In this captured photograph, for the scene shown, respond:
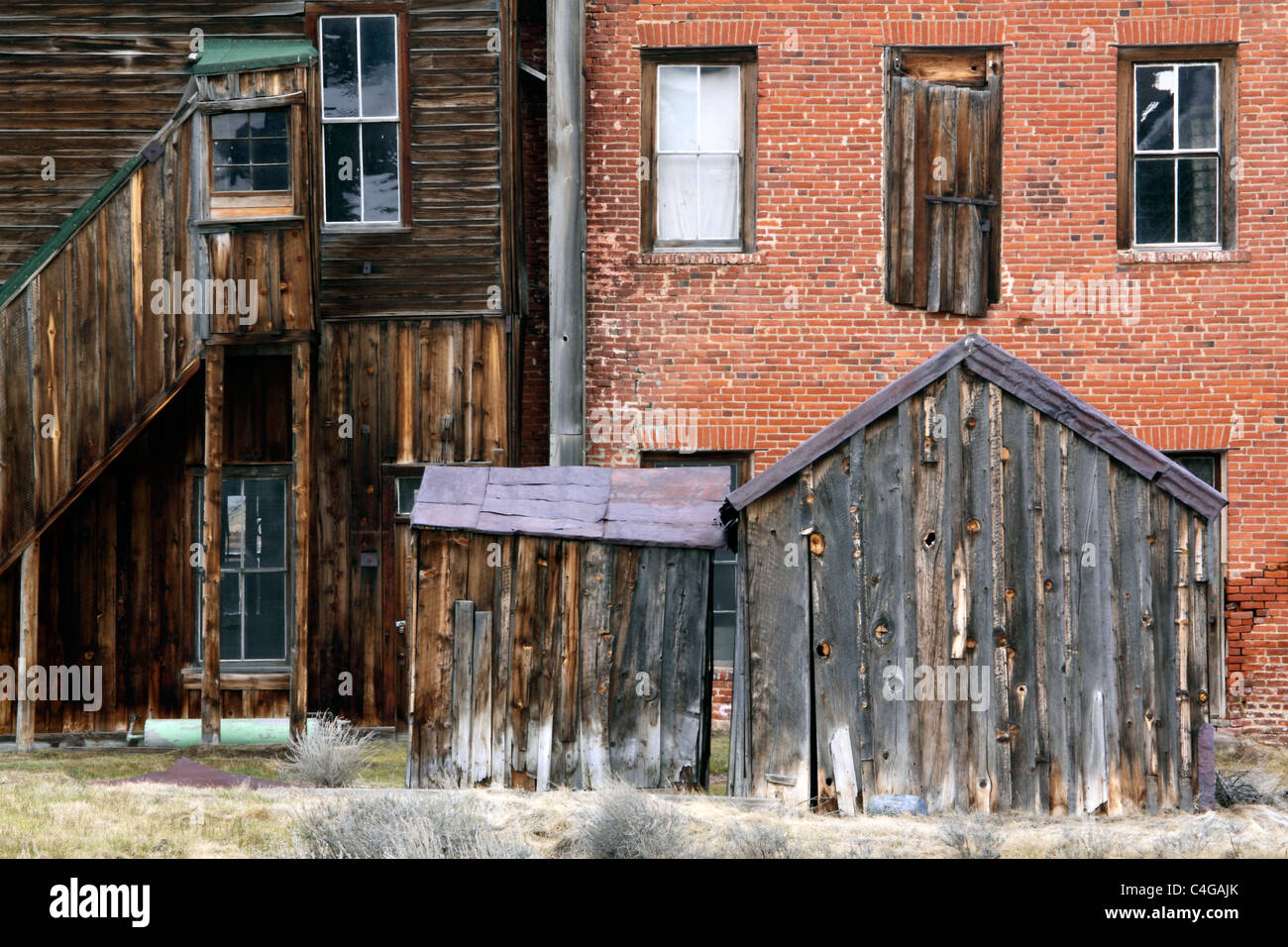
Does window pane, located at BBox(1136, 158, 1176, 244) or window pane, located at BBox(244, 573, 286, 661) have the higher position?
window pane, located at BBox(1136, 158, 1176, 244)

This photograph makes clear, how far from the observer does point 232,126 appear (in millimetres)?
13492

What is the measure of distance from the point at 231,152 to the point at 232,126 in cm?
22

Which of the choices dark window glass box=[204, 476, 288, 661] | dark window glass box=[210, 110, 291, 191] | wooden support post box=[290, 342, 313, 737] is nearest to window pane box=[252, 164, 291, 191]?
dark window glass box=[210, 110, 291, 191]

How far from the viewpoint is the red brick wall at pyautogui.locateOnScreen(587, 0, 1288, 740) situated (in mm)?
14555

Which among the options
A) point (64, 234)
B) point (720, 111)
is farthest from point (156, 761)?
point (720, 111)

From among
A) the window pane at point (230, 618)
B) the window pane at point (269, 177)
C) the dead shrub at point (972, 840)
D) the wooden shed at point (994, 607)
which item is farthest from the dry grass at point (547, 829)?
the window pane at point (269, 177)

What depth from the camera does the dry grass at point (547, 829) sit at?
8.38 metres

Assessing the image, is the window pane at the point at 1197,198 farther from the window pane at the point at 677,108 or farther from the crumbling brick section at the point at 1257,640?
the window pane at the point at 677,108

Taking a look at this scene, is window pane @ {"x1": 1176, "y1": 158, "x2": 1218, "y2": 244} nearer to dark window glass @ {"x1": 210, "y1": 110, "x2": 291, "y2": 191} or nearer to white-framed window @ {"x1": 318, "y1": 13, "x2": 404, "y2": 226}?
white-framed window @ {"x1": 318, "y1": 13, "x2": 404, "y2": 226}

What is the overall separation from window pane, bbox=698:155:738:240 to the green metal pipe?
6.07 metres

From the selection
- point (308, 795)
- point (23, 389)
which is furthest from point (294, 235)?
point (308, 795)

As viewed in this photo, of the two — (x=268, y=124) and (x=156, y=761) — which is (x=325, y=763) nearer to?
(x=156, y=761)

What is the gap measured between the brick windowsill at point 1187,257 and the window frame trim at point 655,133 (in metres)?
3.55

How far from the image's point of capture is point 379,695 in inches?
551
